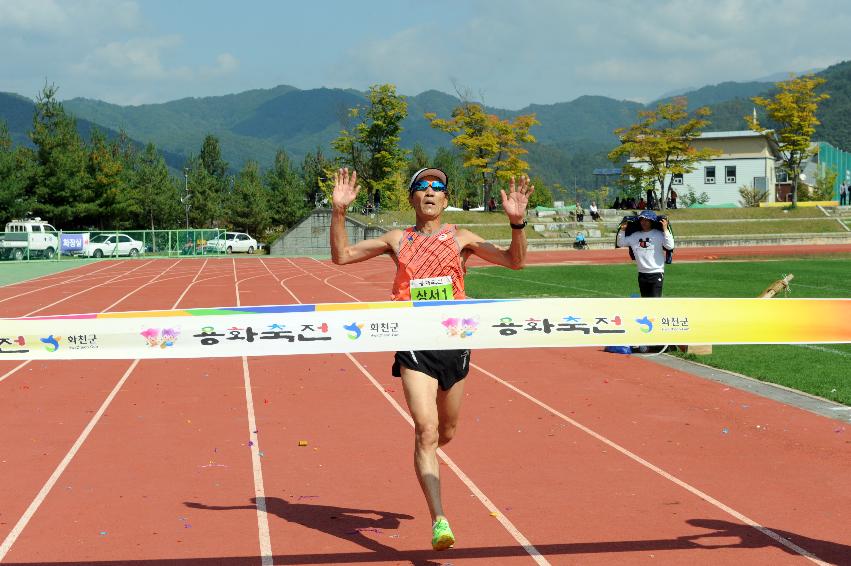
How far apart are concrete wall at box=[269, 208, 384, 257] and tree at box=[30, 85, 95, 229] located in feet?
45.8

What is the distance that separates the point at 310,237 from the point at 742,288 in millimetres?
40196

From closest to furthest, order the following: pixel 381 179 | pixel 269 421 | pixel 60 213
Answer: pixel 269 421
pixel 60 213
pixel 381 179

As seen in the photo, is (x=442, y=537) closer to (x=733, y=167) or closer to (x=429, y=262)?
(x=429, y=262)

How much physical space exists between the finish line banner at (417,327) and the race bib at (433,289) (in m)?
0.15

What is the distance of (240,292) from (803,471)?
22.7 m

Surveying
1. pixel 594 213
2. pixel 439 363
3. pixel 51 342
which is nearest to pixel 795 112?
pixel 594 213

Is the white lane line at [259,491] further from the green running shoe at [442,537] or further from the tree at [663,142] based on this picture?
the tree at [663,142]

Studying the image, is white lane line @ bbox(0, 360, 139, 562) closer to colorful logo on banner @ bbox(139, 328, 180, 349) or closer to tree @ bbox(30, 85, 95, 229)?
colorful logo on banner @ bbox(139, 328, 180, 349)

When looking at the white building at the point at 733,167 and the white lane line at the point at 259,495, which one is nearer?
the white lane line at the point at 259,495

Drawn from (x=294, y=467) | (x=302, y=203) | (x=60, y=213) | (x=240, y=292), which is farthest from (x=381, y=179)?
(x=294, y=467)

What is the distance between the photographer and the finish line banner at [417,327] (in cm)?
519

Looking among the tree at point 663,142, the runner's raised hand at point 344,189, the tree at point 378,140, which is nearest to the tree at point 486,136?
the tree at point 378,140

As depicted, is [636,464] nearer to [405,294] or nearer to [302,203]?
[405,294]

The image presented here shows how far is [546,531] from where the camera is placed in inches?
232
